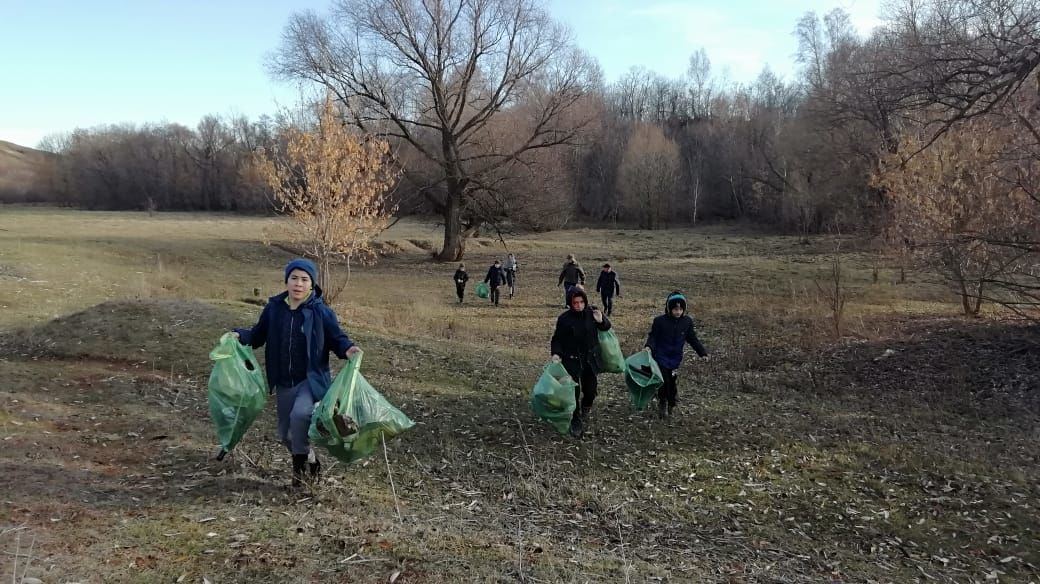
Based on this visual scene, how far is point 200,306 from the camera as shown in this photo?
11.8m

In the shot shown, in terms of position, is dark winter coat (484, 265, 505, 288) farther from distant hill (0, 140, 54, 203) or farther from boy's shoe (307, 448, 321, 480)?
distant hill (0, 140, 54, 203)

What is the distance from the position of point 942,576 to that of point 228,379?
5537 mm

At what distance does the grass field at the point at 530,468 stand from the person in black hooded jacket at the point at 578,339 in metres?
0.76

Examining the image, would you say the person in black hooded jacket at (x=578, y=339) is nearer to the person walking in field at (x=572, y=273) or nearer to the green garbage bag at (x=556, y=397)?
the green garbage bag at (x=556, y=397)

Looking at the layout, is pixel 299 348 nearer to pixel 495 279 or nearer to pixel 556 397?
pixel 556 397

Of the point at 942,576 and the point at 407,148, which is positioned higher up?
the point at 407,148

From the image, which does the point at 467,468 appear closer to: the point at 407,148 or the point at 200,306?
the point at 200,306

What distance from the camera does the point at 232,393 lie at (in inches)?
187

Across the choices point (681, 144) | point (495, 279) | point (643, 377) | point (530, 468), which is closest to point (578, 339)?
point (643, 377)

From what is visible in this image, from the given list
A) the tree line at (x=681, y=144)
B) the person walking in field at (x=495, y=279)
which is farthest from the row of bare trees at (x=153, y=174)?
the person walking in field at (x=495, y=279)

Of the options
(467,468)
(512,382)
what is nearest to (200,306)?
(512,382)

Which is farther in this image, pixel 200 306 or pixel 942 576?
pixel 200 306

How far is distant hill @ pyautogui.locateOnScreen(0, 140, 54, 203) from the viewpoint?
80.7m

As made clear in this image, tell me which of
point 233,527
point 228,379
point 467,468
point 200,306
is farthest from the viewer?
point 200,306
